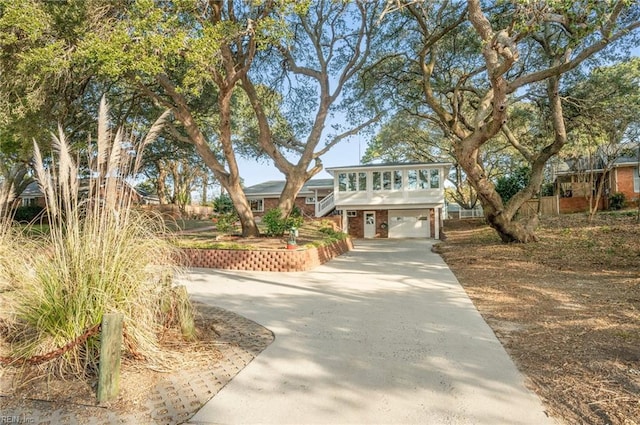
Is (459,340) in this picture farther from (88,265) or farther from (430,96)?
(430,96)

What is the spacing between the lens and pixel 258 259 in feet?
30.3

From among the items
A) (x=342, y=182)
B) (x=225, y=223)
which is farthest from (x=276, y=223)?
(x=342, y=182)

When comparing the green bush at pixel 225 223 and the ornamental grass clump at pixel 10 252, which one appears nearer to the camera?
the ornamental grass clump at pixel 10 252

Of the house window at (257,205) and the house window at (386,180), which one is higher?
the house window at (386,180)

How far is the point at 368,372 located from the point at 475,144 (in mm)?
8479

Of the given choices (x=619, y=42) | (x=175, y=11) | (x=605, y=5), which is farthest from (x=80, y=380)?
(x=619, y=42)

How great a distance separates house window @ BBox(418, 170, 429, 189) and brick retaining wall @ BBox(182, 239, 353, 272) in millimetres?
12306

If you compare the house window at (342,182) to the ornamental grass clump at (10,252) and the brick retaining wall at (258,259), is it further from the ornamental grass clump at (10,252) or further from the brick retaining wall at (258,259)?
the ornamental grass clump at (10,252)

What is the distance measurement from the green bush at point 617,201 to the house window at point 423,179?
31.1ft

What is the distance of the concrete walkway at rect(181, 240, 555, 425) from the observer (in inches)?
97.0

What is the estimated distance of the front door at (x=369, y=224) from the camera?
2242 centimetres

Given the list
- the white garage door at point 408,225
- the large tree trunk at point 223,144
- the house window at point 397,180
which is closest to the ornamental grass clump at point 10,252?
the large tree trunk at point 223,144

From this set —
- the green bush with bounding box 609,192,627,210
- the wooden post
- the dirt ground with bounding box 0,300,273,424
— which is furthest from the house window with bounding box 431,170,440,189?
the wooden post

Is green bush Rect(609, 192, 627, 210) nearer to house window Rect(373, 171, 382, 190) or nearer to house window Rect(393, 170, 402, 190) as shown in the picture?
house window Rect(393, 170, 402, 190)
